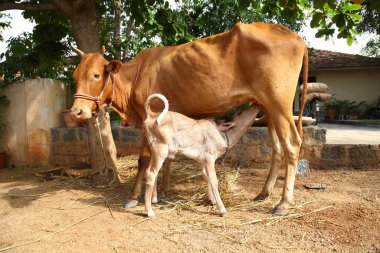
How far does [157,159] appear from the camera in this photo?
3.61 m

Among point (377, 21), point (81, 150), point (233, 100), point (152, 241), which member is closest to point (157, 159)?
point (152, 241)

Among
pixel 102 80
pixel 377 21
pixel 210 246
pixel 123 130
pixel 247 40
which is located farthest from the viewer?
pixel 377 21

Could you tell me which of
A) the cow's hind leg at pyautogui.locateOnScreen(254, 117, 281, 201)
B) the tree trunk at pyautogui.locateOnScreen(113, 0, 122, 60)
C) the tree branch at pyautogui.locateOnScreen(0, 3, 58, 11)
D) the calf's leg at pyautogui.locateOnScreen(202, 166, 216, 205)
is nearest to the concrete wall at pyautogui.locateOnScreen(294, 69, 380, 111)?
the tree trunk at pyautogui.locateOnScreen(113, 0, 122, 60)

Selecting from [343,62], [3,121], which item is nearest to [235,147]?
[3,121]

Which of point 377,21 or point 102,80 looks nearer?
point 102,80

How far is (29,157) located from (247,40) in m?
5.46

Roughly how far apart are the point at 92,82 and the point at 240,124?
169 centimetres

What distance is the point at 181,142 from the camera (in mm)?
3703

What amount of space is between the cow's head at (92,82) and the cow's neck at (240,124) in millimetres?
1433

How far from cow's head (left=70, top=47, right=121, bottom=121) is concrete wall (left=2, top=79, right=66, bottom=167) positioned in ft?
11.7

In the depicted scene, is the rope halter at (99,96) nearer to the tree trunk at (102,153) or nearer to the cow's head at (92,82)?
the cow's head at (92,82)

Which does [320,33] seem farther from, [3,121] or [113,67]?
[3,121]

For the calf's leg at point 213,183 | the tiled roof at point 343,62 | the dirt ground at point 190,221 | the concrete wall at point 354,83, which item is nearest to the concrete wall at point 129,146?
the dirt ground at point 190,221

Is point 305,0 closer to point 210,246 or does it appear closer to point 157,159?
point 157,159
